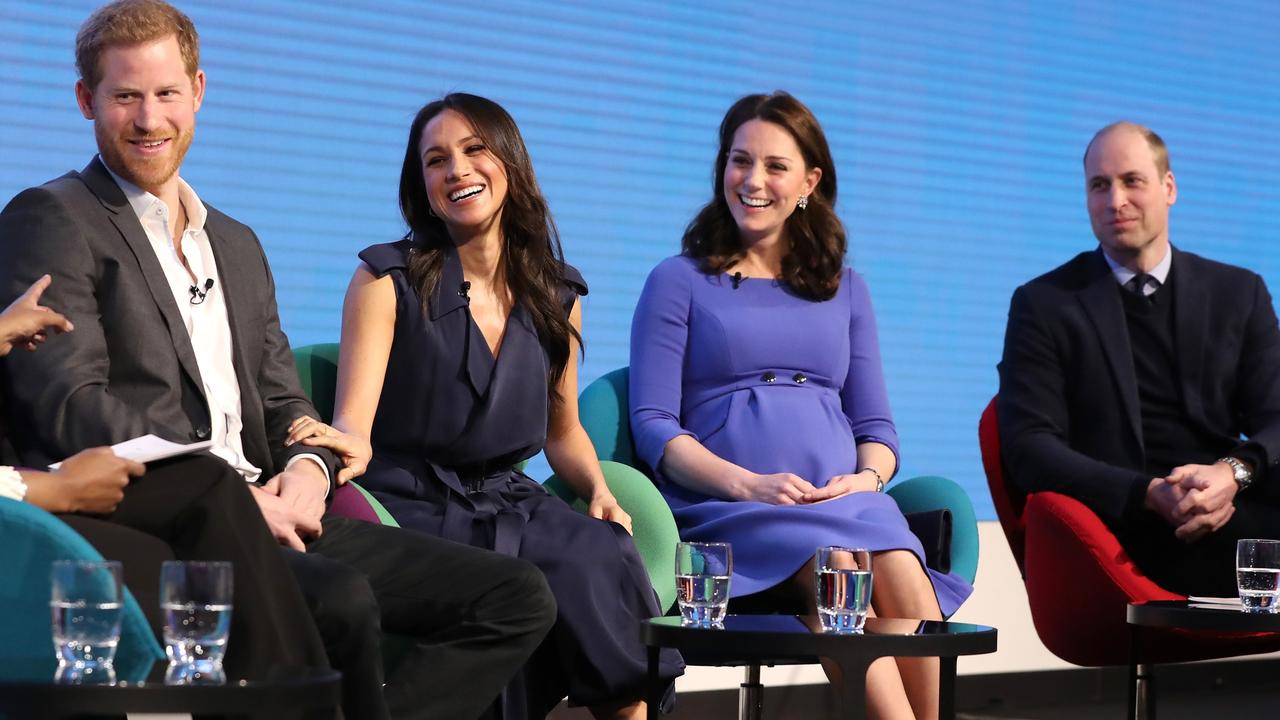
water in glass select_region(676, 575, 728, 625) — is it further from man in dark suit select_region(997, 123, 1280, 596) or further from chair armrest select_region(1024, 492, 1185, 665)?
man in dark suit select_region(997, 123, 1280, 596)

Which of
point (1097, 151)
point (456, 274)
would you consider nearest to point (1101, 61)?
point (1097, 151)

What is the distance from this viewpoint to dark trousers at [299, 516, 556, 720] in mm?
2623

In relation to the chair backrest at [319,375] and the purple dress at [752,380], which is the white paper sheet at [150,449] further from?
the purple dress at [752,380]

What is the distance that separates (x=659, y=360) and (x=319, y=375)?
800 mm

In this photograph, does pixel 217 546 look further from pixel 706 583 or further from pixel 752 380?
pixel 752 380

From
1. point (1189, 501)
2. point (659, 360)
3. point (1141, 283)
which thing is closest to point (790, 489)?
point (659, 360)

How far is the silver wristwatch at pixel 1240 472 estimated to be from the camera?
149 inches

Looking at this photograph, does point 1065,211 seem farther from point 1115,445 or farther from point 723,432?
point 723,432

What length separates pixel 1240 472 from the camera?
3.81m

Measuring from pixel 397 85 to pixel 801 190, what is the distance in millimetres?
1090

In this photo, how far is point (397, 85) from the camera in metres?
4.08

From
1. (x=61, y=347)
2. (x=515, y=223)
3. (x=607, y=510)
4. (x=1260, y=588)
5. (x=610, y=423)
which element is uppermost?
(x=515, y=223)

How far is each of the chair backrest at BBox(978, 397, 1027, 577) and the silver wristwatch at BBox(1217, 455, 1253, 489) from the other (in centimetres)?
49

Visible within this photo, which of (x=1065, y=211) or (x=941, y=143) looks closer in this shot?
(x=941, y=143)
